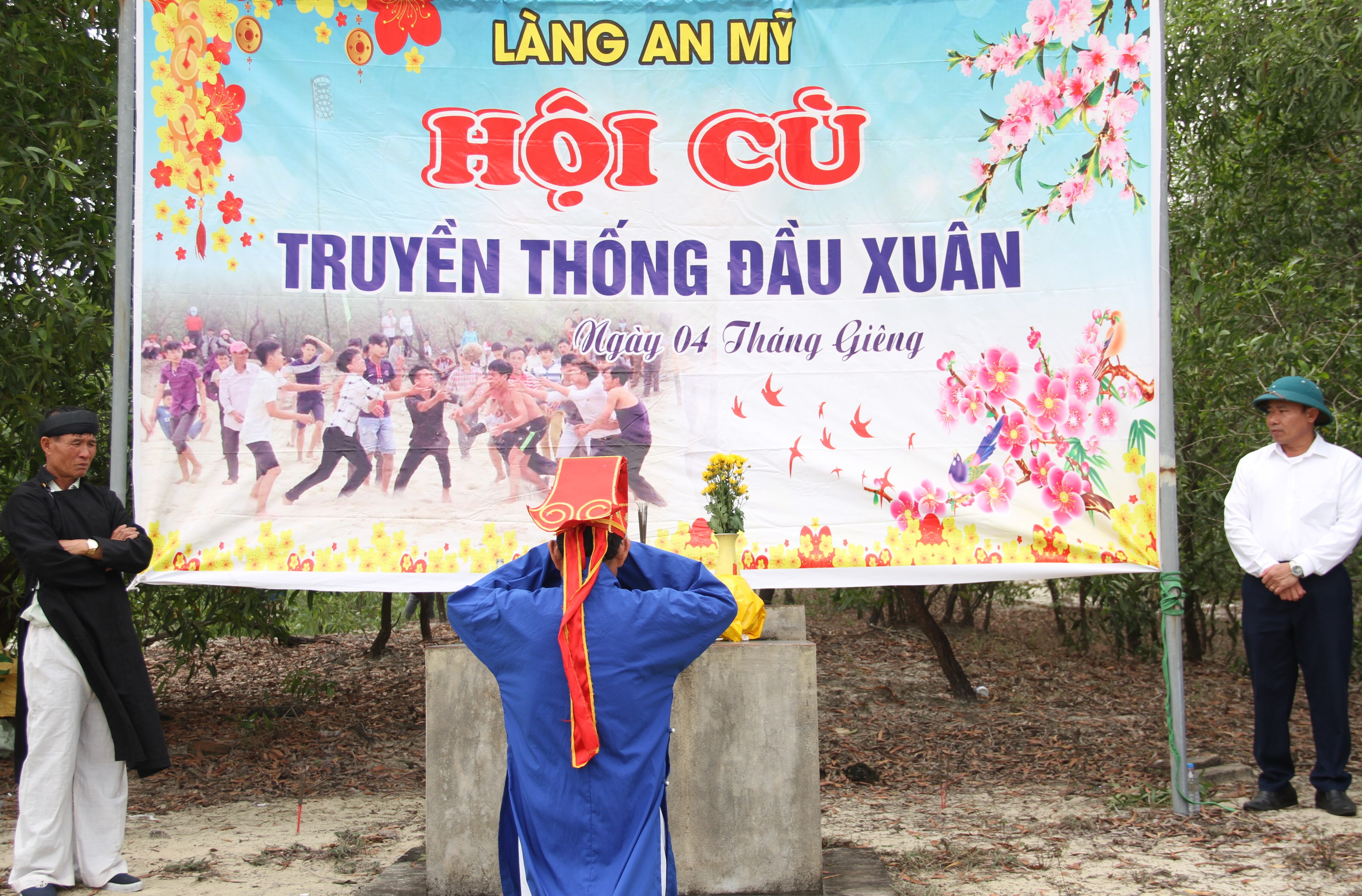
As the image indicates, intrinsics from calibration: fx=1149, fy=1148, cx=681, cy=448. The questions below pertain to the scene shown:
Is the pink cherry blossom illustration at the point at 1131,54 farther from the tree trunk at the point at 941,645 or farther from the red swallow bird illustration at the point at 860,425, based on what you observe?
the tree trunk at the point at 941,645

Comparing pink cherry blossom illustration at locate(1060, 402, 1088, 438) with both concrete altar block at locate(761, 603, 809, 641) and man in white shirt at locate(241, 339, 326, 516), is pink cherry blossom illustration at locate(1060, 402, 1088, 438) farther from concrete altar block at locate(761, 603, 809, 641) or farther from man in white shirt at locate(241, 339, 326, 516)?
man in white shirt at locate(241, 339, 326, 516)

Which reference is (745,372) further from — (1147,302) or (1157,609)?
(1157,609)

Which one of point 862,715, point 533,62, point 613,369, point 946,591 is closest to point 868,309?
point 613,369

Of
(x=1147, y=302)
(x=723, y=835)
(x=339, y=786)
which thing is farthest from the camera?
(x=339, y=786)

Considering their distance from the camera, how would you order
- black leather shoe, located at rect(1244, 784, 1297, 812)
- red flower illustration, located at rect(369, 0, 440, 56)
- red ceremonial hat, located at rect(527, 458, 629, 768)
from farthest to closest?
red flower illustration, located at rect(369, 0, 440, 56)
black leather shoe, located at rect(1244, 784, 1297, 812)
red ceremonial hat, located at rect(527, 458, 629, 768)

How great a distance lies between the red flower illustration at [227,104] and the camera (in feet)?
16.2

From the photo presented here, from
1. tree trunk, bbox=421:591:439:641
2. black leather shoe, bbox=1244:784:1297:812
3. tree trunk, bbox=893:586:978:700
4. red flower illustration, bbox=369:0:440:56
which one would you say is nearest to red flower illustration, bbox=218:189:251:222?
red flower illustration, bbox=369:0:440:56

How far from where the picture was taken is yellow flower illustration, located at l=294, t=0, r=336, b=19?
16.5 feet

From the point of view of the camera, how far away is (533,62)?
502 centimetres

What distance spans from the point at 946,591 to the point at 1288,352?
4998 millimetres

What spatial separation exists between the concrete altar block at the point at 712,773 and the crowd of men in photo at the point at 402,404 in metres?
1.18

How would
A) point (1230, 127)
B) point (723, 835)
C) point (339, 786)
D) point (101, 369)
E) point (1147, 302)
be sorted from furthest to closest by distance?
point (1230, 127)
point (101, 369)
point (339, 786)
point (1147, 302)
point (723, 835)

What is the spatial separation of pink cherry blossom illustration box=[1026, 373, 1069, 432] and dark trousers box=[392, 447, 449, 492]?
252cm

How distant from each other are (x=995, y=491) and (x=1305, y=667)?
139cm
